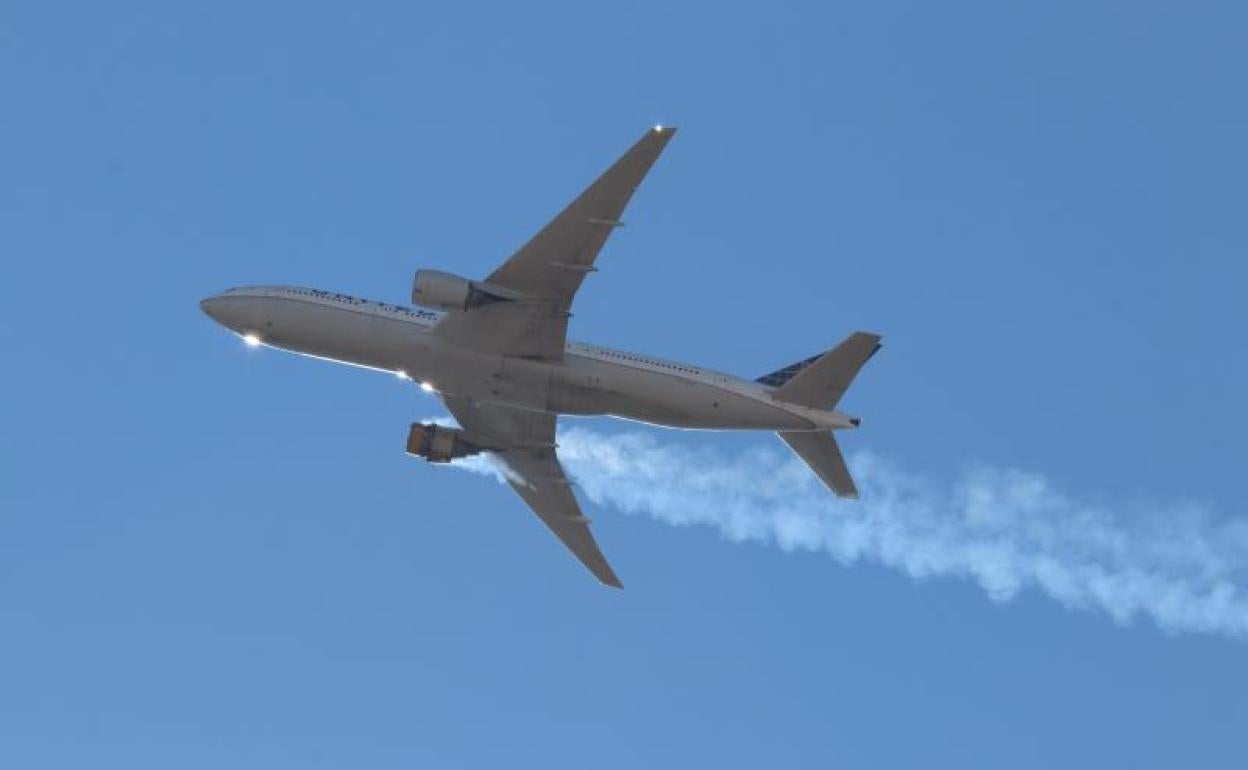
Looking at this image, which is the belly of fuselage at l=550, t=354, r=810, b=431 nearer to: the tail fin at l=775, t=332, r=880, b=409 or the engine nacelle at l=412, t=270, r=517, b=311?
the tail fin at l=775, t=332, r=880, b=409

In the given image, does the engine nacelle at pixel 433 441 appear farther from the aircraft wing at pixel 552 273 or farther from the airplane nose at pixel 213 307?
the airplane nose at pixel 213 307

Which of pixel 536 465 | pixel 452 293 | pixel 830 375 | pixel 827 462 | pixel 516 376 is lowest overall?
pixel 827 462

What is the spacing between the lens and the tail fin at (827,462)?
224ft

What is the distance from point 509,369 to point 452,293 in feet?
13.1

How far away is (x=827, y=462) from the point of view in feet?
224

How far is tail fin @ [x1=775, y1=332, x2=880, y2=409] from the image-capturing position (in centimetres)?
6588

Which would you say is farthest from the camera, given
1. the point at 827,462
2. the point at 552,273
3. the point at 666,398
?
the point at 827,462

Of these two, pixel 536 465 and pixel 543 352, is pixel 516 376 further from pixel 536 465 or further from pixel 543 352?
pixel 536 465

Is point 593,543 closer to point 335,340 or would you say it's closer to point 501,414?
point 501,414

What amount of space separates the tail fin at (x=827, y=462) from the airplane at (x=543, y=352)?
0.13ft

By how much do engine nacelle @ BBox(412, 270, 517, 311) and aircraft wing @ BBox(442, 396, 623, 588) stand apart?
7190mm

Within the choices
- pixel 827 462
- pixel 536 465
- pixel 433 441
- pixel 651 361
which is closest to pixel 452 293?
pixel 651 361

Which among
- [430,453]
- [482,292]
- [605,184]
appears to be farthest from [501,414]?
[605,184]

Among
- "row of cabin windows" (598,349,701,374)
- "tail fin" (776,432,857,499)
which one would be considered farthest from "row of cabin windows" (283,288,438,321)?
"tail fin" (776,432,857,499)
